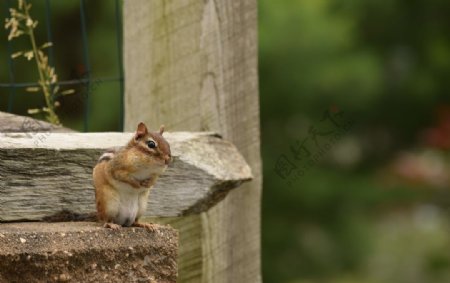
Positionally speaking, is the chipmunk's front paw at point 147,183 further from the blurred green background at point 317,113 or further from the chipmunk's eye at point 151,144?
the blurred green background at point 317,113

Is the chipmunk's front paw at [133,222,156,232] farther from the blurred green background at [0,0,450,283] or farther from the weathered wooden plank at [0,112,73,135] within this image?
the blurred green background at [0,0,450,283]

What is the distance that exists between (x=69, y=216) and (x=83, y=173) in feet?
0.34

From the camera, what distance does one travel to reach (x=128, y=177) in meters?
2.96

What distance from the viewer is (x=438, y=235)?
42.8 feet

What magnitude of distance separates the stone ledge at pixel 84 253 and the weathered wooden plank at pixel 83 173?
66mm

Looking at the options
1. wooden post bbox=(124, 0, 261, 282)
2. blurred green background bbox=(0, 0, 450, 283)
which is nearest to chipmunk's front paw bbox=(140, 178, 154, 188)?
wooden post bbox=(124, 0, 261, 282)

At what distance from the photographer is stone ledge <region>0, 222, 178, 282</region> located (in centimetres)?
262

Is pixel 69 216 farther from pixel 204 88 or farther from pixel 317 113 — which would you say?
pixel 317 113

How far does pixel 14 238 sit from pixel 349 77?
24.1 feet

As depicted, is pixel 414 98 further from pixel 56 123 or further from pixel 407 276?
pixel 56 123

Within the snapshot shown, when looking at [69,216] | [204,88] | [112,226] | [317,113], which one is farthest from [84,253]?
[317,113]

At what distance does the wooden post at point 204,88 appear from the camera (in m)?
3.45

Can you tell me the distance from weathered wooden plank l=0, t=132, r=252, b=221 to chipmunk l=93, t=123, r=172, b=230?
0.06 metres

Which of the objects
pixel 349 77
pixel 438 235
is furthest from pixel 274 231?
pixel 438 235
